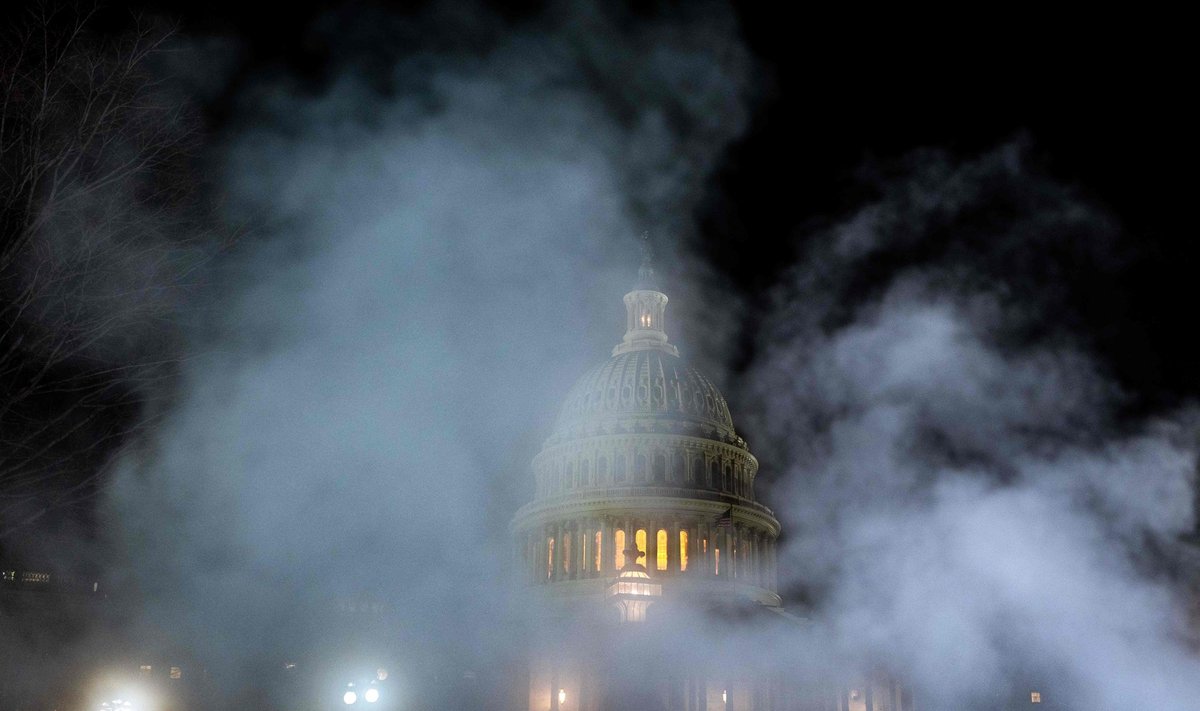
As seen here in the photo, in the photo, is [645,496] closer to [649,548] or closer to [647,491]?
[647,491]

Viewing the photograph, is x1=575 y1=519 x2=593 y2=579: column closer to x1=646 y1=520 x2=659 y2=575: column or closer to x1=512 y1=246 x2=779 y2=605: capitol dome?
x1=512 y1=246 x2=779 y2=605: capitol dome

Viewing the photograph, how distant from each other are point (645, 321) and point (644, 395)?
7.34 m

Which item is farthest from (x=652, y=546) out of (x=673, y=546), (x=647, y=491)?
Result: (x=647, y=491)

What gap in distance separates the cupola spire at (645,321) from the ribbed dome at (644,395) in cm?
75

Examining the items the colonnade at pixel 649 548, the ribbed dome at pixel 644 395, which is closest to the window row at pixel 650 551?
the colonnade at pixel 649 548

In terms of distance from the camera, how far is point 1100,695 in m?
21.4

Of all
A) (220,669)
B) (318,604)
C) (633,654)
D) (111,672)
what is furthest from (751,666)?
(111,672)

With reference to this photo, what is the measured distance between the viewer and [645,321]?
77.1 m

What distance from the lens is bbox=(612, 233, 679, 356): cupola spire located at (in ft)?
250

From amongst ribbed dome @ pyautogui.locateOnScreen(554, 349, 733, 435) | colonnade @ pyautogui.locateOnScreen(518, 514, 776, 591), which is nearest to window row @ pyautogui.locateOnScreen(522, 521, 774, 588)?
colonnade @ pyautogui.locateOnScreen(518, 514, 776, 591)

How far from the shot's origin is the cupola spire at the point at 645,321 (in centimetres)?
7619

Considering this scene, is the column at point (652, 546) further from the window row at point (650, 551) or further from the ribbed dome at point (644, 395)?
the ribbed dome at point (644, 395)

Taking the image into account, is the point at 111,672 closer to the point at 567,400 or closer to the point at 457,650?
the point at 457,650

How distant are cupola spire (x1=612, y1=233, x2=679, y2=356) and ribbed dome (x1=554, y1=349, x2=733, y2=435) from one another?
75 centimetres
